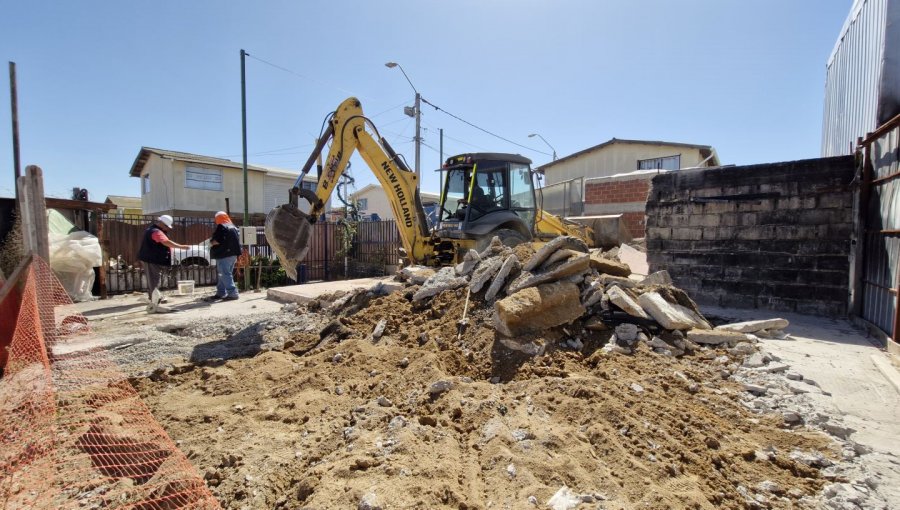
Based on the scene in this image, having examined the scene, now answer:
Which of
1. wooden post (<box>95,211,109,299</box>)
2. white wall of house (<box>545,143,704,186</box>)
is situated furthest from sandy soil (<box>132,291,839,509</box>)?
white wall of house (<box>545,143,704,186</box>)

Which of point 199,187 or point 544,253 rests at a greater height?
point 199,187

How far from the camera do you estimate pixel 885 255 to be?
4988mm

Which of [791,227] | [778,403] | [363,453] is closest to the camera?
[363,453]

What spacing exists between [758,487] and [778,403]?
1.21m

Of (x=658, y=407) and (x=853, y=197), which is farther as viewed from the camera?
(x=853, y=197)

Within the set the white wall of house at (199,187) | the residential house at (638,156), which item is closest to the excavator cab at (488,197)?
the residential house at (638,156)

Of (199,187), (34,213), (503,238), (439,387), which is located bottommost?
(439,387)

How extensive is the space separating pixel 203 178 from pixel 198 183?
1.17 feet

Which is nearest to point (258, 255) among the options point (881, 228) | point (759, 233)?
point (759, 233)

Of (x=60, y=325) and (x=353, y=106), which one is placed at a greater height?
(x=353, y=106)

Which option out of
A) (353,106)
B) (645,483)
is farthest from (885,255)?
(353,106)

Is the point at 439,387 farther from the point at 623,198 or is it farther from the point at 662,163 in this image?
the point at 662,163

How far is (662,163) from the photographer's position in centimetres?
2100

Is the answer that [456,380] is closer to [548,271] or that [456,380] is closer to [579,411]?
[579,411]
